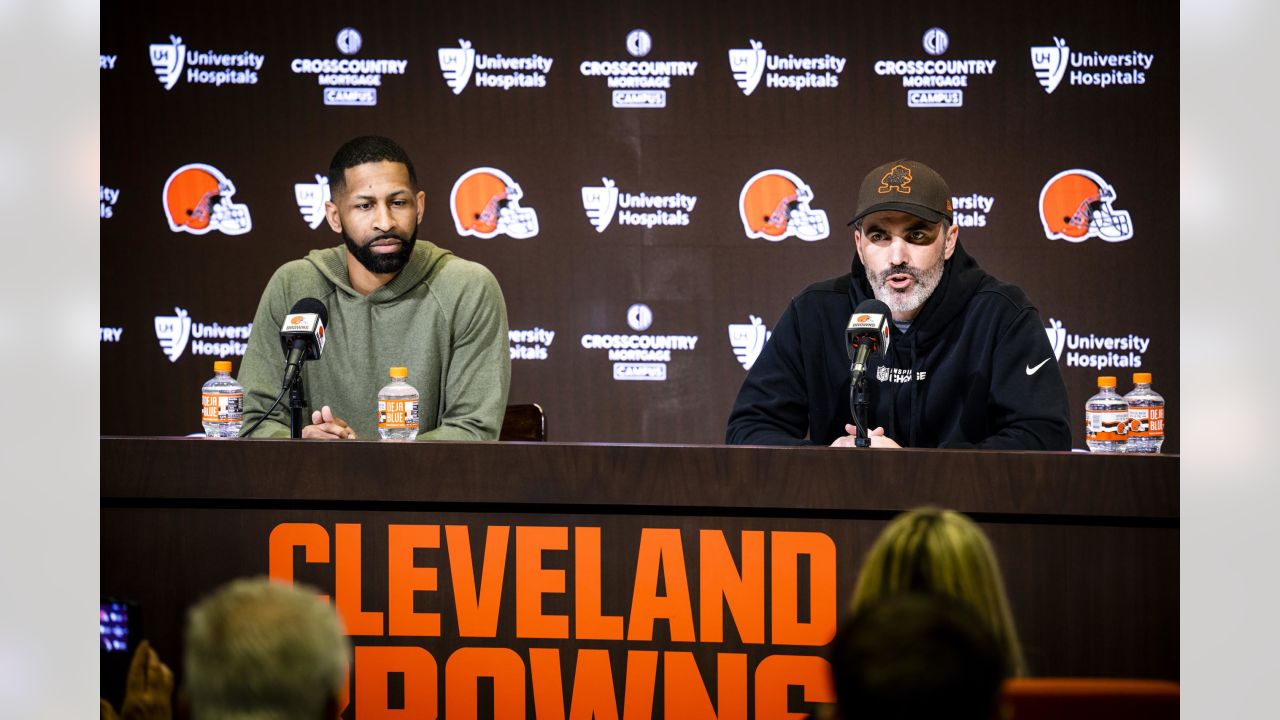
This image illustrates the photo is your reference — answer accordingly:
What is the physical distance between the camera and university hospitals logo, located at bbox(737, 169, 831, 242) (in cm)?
546

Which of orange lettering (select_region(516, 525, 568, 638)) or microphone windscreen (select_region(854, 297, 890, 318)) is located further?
microphone windscreen (select_region(854, 297, 890, 318))

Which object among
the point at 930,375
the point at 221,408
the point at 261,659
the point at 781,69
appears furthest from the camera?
the point at 781,69

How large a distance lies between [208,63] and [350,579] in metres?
3.90

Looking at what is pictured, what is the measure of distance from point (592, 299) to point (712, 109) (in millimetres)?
1041

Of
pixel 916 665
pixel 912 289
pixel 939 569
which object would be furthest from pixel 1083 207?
pixel 916 665

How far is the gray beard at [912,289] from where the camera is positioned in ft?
Answer: 10.2

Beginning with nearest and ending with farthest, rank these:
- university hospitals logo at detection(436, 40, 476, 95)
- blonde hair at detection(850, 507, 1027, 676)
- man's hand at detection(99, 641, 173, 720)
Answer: blonde hair at detection(850, 507, 1027, 676) → man's hand at detection(99, 641, 173, 720) → university hospitals logo at detection(436, 40, 476, 95)

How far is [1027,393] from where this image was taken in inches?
114

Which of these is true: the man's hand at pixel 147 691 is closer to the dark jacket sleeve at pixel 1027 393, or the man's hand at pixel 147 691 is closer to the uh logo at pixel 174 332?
the dark jacket sleeve at pixel 1027 393

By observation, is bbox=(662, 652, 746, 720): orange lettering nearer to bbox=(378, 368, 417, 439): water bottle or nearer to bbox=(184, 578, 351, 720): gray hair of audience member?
bbox=(378, 368, 417, 439): water bottle

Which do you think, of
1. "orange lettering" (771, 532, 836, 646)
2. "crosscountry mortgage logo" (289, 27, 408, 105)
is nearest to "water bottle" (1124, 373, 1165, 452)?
"orange lettering" (771, 532, 836, 646)

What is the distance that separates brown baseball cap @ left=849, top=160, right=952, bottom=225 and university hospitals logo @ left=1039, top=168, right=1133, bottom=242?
2.55m

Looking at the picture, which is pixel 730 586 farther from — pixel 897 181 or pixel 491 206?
pixel 491 206
